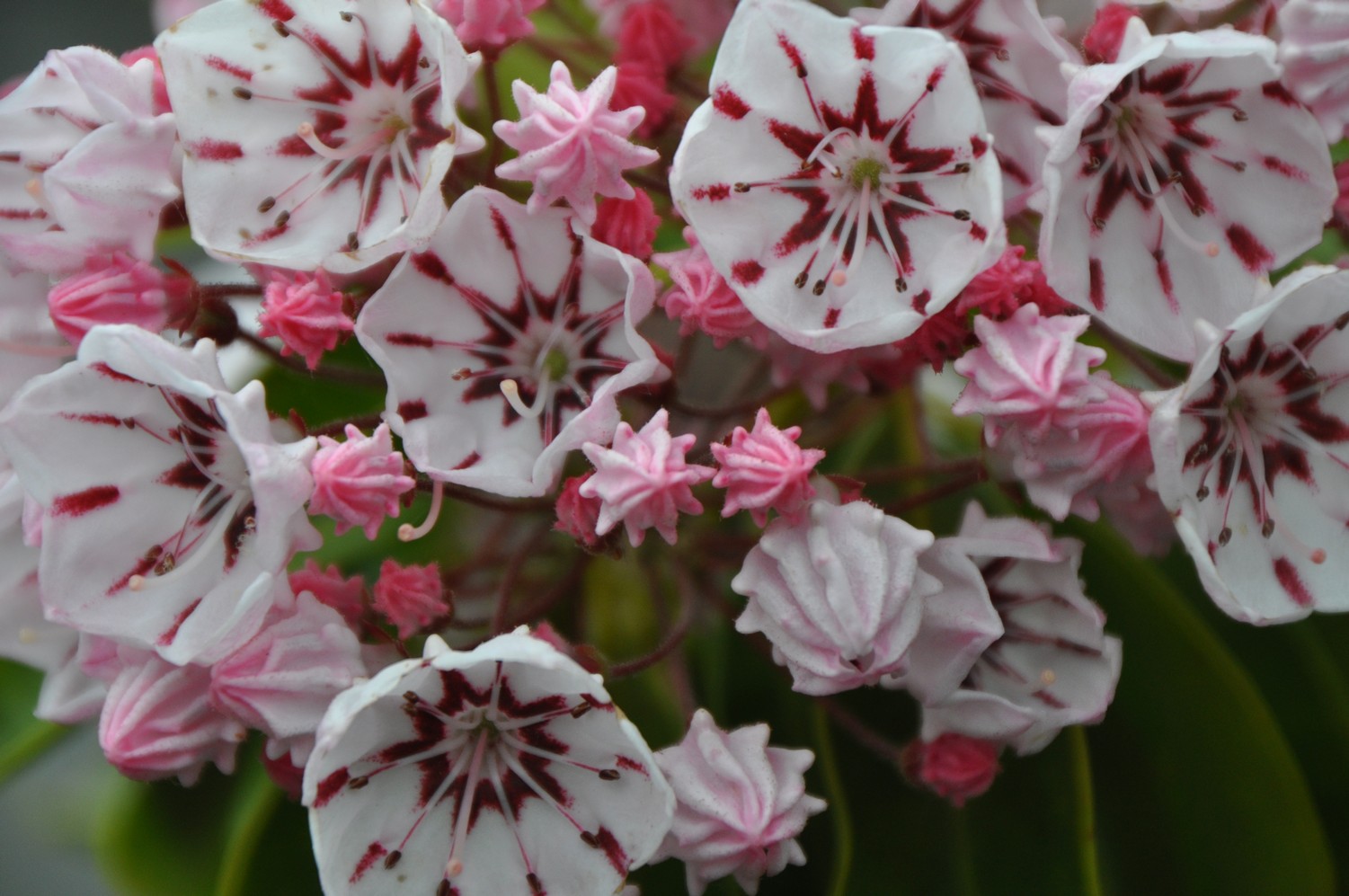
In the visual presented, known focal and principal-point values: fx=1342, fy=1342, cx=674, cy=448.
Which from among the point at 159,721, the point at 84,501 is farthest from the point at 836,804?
the point at 84,501

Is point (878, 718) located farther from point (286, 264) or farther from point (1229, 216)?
point (286, 264)

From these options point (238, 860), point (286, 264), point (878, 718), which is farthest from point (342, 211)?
point (878, 718)

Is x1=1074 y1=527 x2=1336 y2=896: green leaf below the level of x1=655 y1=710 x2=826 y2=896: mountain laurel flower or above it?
below

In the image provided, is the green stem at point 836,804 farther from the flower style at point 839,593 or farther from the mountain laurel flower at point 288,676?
the mountain laurel flower at point 288,676

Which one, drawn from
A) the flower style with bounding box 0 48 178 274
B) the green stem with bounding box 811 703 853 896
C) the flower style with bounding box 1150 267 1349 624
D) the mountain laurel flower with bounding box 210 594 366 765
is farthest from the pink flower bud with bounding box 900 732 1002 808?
the flower style with bounding box 0 48 178 274

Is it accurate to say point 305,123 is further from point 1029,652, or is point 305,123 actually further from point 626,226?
point 1029,652

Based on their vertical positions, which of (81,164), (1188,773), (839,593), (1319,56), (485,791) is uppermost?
(1319,56)

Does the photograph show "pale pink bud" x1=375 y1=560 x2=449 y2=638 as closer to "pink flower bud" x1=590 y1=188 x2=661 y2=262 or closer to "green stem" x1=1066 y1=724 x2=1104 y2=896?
"pink flower bud" x1=590 y1=188 x2=661 y2=262

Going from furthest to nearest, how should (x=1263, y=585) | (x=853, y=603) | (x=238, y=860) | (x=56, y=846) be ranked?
(x=56, y=846), (x=238, y=860), (x=1263, y=585), (x=853, y=603)
